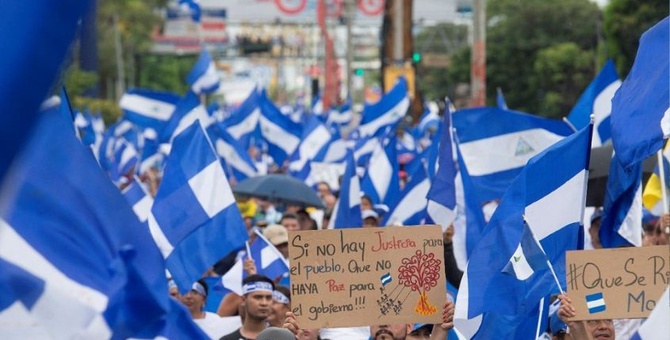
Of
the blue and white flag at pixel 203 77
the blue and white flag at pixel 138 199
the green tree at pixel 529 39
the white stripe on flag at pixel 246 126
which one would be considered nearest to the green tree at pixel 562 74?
the green tree at pixel 529 39

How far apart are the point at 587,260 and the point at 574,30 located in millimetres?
46289

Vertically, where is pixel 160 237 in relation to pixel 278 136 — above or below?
above

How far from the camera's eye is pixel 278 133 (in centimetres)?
2373

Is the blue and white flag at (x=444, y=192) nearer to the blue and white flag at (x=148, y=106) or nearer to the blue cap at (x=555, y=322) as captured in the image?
the blue cap at (x=555, y=322)

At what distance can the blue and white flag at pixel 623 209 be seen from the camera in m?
8.70

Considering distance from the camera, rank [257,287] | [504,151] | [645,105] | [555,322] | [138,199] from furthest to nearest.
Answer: [138,199] → [504,151] → [257,287] → [645,105] → [555,322]

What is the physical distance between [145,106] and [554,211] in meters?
17.2

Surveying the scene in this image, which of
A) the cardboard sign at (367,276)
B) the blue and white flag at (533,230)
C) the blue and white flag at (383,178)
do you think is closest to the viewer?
the cardboard sign at (367,276)

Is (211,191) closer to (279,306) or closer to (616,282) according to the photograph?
(279,306)

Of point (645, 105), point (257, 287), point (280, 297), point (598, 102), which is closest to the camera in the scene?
point (645, 105)

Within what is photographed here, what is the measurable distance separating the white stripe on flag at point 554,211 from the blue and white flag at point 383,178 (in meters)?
7.69

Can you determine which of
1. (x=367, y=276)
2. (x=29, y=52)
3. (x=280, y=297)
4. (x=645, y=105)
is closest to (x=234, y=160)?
(x=280, y=297)

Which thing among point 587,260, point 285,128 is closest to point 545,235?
point 587,260

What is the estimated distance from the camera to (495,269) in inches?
282
